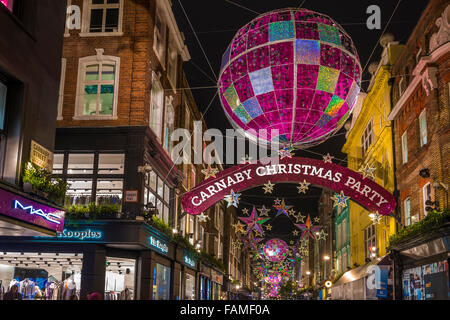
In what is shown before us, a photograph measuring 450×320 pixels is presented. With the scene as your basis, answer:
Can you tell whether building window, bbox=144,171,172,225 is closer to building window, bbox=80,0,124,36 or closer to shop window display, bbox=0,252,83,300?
shop window display, bbox=0,252,83,300

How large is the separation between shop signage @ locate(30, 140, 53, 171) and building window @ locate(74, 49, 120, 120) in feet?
23.5

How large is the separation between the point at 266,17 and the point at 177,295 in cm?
2122

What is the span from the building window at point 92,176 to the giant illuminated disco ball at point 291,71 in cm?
1175

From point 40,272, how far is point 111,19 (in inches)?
457

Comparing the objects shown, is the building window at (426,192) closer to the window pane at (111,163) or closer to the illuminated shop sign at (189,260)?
the window pane at (111,163)

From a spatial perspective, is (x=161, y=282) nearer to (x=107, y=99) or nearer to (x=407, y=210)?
(x=107, y=99)

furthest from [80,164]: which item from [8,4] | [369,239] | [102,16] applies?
[369,239]

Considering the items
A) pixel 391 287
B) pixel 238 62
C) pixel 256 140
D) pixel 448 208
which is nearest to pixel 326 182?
pixel 448 208

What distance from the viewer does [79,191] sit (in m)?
22.3

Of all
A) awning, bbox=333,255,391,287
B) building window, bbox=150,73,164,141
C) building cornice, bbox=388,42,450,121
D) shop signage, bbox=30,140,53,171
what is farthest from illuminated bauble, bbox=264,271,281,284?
shop signage, bbox=30,140,53,171

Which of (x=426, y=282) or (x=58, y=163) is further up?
(x=58, y=163)

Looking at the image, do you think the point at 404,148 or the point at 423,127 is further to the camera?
the point at 404,148

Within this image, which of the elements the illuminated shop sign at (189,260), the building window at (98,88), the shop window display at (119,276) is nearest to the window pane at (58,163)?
the building window at (98,88)
